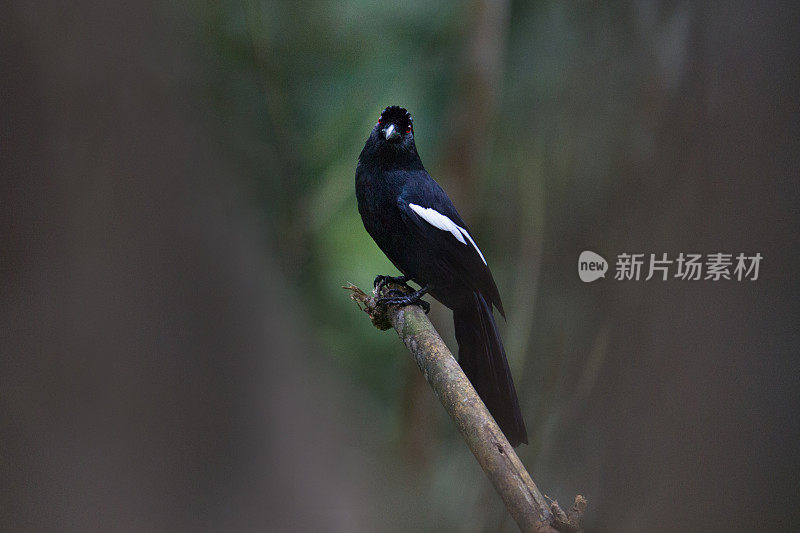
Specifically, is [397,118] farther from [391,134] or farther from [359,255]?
[359,255]

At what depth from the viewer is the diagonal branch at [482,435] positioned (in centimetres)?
78

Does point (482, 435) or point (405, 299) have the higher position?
point (405, 299)

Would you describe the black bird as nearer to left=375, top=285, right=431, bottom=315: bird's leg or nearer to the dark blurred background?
left=375, top=285, right=431, bottom=315: bird's leg

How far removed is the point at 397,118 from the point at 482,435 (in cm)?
67

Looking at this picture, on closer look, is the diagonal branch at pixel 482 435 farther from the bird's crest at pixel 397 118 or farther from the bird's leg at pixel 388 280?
the bird's crest at pixel 397 118

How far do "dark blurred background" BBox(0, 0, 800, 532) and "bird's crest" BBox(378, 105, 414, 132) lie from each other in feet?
1.25

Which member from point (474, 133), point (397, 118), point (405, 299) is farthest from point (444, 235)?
point (474, 133)

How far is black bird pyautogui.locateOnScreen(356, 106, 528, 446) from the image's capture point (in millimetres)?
1272

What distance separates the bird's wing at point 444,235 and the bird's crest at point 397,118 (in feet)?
0.38

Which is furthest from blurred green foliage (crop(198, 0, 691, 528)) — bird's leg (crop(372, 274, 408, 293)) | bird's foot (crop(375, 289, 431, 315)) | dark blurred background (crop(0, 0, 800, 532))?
bird's foot (crop(375, 289, 431, 315))

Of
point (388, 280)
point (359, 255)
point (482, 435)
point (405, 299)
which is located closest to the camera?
point (482, 435)

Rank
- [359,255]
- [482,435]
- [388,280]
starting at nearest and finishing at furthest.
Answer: [482,435]
[388,280]
[359,255]

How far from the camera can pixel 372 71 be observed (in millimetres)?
1687

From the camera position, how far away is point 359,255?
1.69 metres
